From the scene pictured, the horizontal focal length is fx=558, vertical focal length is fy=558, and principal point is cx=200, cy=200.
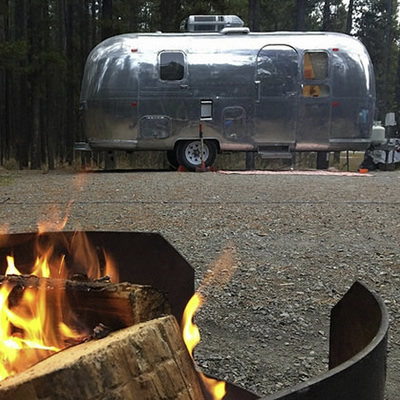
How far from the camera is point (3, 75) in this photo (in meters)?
22.5

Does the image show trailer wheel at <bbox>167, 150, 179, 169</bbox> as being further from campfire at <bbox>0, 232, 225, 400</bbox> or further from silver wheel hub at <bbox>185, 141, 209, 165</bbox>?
campfire at <bbox>0, 232, 225, 400</bbox>

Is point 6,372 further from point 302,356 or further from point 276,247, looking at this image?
point 276,247

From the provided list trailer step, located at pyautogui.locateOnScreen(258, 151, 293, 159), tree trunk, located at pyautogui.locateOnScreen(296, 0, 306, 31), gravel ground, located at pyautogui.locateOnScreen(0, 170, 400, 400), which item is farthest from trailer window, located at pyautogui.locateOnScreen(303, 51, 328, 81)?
tree trunk, located at pyautogui.locateOnScreen(296, 0, 306, 31)

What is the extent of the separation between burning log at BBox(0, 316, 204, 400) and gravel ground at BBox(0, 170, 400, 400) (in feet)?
3.38

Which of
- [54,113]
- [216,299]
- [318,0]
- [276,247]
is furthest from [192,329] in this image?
[318,0]

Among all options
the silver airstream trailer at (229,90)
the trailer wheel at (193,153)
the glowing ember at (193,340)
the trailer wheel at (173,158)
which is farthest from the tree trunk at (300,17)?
the glowing ember at (193,340)

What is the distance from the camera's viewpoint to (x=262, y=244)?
438 centimetres

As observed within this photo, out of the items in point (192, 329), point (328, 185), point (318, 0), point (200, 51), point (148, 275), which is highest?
point (318, 0)

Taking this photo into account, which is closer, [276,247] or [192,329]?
[192,329]

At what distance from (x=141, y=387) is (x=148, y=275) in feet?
2.73

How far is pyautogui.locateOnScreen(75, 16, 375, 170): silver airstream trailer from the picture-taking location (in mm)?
10539

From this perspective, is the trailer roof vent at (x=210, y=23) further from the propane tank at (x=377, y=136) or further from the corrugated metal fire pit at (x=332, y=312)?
the corrugated metal fire pit at (x=332, y=312)

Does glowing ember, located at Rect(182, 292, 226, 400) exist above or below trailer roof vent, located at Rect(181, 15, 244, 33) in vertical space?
below

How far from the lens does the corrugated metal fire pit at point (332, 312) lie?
1000 mm
